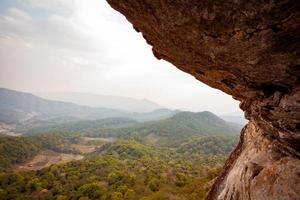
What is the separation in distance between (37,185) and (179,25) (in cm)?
8173

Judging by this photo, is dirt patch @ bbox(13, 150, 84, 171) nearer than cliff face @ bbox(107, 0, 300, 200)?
No

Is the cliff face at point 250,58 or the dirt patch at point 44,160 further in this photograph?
the dirt patch at point 44,160

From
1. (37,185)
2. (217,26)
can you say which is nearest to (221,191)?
(217,26)

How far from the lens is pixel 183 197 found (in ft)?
174

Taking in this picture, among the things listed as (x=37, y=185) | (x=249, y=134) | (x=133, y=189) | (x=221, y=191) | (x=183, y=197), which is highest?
(x=249, y=134)

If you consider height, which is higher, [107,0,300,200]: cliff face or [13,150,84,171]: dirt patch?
[107,0,300,200]: cliff face

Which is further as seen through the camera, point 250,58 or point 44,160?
point 44,160

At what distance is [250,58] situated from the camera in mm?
7746

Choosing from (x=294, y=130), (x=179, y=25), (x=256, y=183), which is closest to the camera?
(x=179, y=25)

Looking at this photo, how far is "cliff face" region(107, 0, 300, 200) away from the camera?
→ 247 inches

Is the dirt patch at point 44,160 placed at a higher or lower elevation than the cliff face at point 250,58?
lower

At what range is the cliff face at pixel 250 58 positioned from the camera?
6.28 metres

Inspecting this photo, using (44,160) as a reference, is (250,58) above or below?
above

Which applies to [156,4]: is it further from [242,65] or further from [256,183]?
[256,183]
